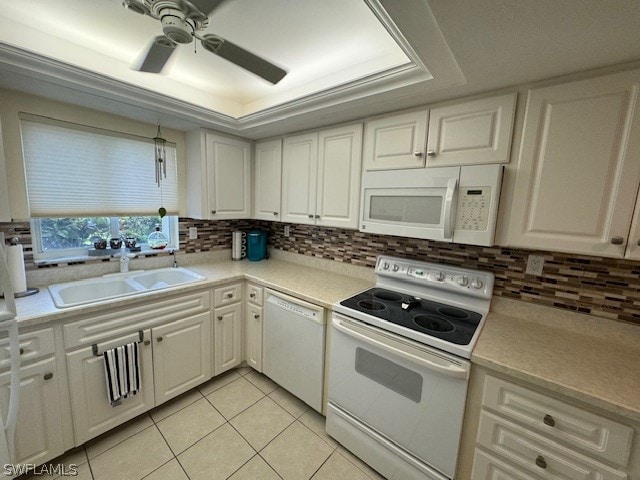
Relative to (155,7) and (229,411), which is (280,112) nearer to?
(155,7)

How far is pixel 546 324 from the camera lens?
1.43m

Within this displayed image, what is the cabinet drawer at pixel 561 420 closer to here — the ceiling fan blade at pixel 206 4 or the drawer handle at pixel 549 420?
the drawer handle at pixel 549 420

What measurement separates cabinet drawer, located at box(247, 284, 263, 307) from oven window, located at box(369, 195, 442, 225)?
108 cm

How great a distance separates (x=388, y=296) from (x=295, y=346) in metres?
0.76

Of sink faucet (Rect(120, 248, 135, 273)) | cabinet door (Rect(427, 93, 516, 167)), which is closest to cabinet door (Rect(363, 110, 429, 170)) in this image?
cabinet door (Rect(427, 93, 516, 167))

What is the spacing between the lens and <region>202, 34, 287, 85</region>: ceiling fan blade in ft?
3.43

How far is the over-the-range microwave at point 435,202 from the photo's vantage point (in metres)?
1.33

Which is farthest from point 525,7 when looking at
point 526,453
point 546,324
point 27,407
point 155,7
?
point 27,407

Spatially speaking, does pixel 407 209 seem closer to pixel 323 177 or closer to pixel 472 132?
pixel 472 132

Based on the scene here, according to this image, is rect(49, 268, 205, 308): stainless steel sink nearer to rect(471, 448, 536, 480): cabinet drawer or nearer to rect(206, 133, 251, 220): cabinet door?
rect(206, 133, 251, 220): cabinet door

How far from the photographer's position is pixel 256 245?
2723mm

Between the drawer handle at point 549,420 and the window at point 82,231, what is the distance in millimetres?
2708

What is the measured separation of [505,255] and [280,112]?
1.73 metres

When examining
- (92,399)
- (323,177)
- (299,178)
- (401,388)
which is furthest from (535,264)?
(92,399)
